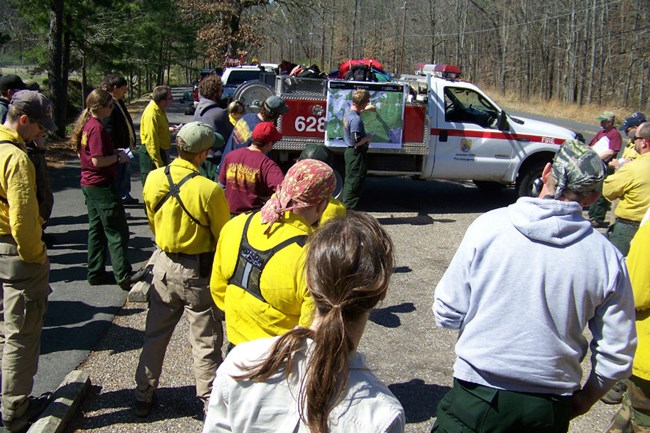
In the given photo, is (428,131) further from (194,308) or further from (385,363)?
(194,308)

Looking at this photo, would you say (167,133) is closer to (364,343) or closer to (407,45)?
(364,343)

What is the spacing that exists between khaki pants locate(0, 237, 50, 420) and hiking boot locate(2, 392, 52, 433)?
31mm

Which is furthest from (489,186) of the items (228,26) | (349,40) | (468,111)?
(349,40)

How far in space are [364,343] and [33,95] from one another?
326 cm

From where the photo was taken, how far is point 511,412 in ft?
7.45

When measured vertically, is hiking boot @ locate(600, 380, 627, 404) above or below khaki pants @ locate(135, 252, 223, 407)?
below

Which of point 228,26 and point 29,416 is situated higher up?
point 228,26

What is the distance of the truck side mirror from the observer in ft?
32.2

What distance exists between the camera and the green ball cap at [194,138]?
12.3 ft

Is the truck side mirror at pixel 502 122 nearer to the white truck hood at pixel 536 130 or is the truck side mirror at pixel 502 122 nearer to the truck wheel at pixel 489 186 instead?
the white truck hood at pixel 536 130

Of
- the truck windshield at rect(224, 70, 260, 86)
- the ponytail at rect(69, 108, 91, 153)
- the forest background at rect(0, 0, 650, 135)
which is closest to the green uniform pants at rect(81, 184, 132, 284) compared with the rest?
the ponytail at rect(69, 108, 91, 153)

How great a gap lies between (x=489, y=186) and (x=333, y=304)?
10.6 metres

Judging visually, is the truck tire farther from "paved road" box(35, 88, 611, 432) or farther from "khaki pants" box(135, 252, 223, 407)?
"khaki pants" box(135, 252, 223, 407)

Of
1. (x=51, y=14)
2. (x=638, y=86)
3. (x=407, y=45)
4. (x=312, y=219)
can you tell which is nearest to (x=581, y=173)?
(x=312, y=219)
